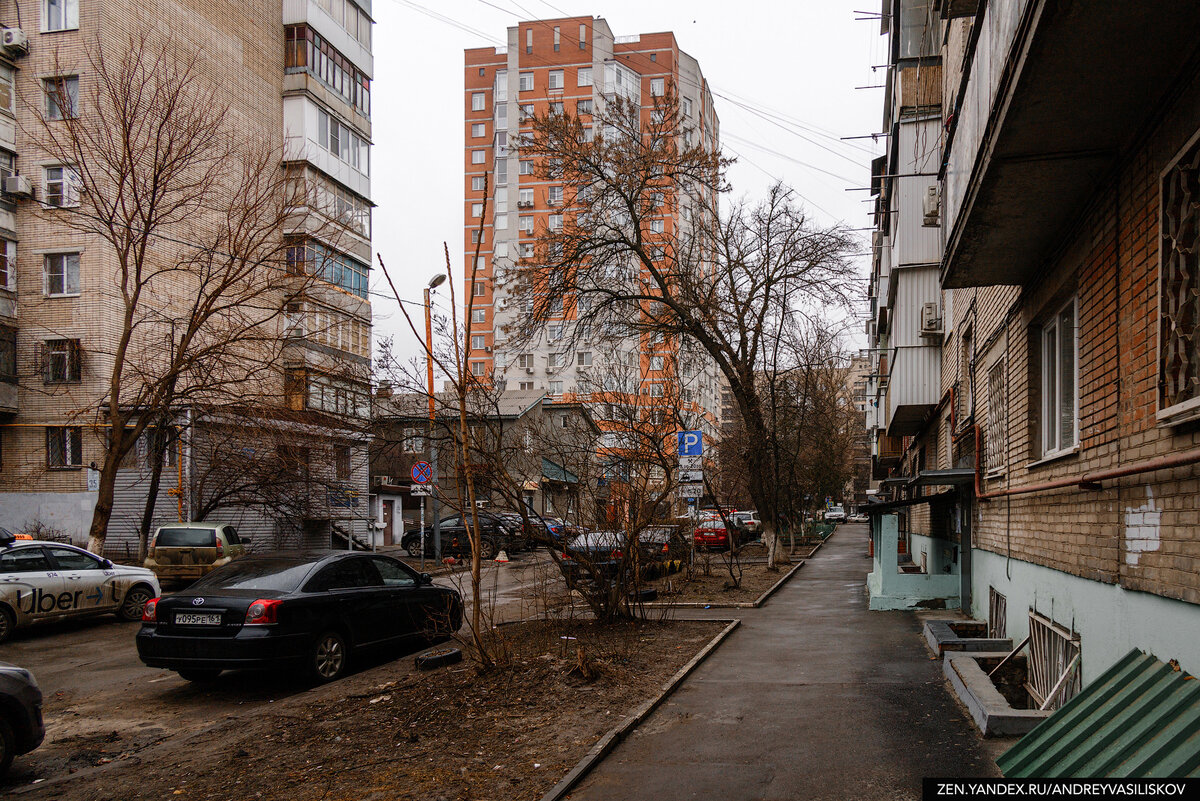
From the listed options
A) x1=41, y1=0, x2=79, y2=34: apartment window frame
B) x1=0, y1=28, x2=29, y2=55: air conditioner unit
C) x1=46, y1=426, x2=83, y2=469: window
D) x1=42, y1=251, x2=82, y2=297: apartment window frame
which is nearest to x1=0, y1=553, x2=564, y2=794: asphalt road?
x1=46, y1=426, x2=83, y2=469: window

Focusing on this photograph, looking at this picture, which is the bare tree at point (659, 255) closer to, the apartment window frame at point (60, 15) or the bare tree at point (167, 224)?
the bare tree at point (167, 224)

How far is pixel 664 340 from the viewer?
23469 millimetres

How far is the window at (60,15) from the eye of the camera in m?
26.0

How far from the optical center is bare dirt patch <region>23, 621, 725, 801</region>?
5.84 m

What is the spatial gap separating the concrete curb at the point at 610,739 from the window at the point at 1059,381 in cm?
391

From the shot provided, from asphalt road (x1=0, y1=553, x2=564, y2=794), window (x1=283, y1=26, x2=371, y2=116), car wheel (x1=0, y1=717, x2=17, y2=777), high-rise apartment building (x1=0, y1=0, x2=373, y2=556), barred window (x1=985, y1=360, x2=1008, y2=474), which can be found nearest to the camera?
car wheel (x1=0, y1=717, x2=17, y2=777)

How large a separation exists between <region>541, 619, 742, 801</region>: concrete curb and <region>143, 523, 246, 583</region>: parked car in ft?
44.7

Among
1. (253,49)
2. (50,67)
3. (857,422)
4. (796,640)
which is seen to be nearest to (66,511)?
(50,67)

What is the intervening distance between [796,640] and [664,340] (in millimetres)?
12968

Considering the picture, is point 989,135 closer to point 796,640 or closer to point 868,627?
point 796,640

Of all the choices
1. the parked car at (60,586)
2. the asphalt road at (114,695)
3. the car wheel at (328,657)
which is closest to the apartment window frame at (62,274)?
the parked car at (60,586)

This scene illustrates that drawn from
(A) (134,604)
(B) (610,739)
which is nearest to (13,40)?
(A) (134,604)

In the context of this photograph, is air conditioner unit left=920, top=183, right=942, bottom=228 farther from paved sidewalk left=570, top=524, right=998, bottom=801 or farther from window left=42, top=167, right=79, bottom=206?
window left=42, top=167, right=79, bottom=206

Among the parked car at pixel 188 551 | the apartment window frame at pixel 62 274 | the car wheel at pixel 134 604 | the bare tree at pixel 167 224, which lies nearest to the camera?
the car wheel at pixel 134 604
